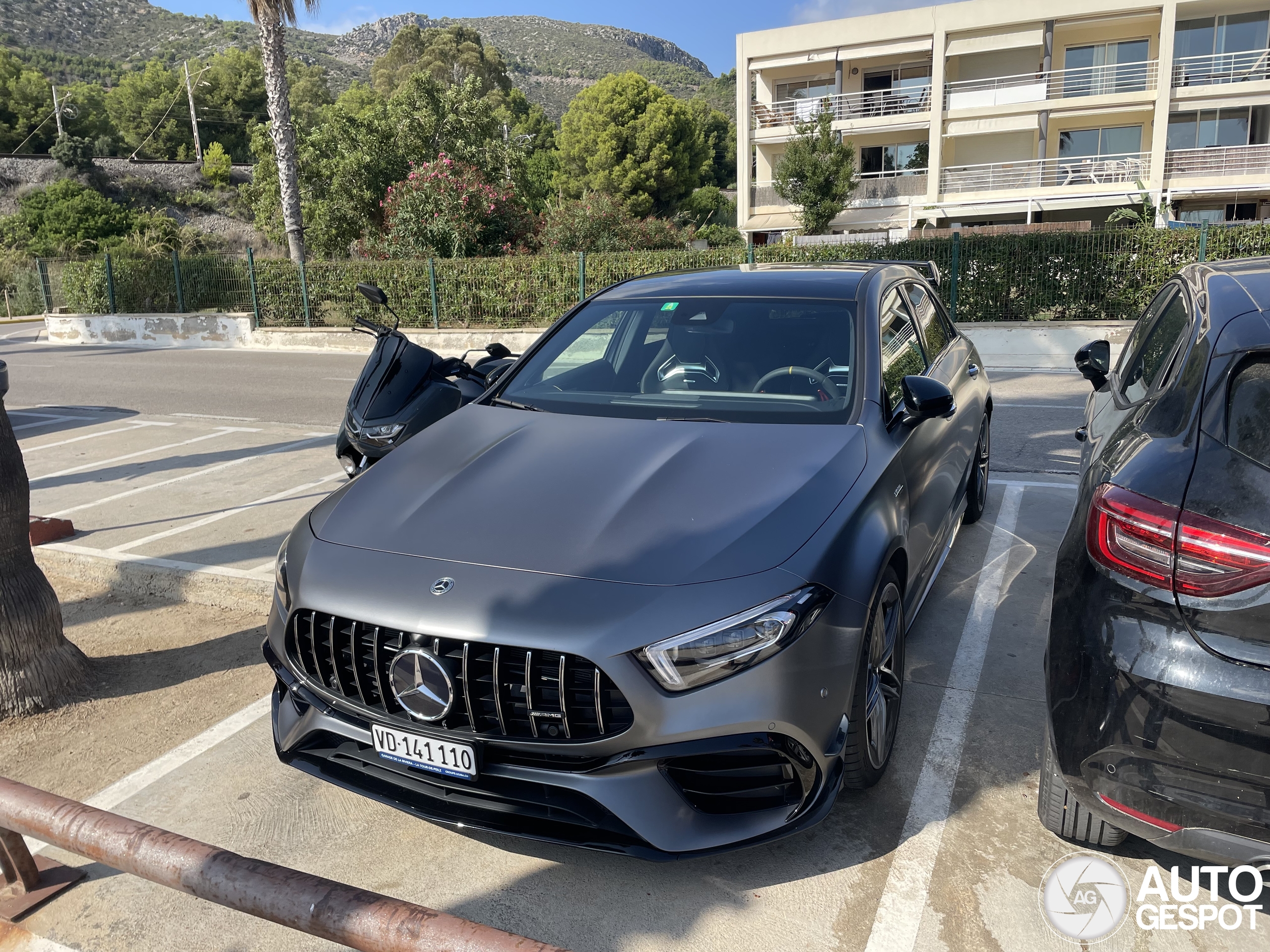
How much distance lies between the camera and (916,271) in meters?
5.27

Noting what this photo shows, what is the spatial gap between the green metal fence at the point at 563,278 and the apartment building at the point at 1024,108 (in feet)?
63.2

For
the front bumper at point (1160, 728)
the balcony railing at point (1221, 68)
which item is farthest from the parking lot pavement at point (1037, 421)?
the balcony railing at point (1221, 68)

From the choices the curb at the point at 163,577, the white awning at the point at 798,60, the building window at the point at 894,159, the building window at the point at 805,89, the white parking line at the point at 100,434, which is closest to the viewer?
the curb at the point at 163,577

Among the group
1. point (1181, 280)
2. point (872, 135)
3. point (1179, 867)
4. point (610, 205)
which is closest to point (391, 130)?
point (610, 205)

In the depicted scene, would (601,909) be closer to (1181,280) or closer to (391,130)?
(1181,280)

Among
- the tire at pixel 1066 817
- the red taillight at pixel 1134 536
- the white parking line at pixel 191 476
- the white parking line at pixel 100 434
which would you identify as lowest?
the white parking line at pixel 100 434

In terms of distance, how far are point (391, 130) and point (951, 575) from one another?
24118mm

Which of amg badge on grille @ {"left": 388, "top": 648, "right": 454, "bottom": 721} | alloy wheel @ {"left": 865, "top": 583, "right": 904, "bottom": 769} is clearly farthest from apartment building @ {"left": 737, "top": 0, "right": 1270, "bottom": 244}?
amg badge on grille @ {"left": 388, "top": 648, "right": 454, "bottom": 721}

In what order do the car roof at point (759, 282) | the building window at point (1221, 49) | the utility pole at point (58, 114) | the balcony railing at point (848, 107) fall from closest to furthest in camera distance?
the car roof at point (759, 282) → the building window at point (1221, 49) → the balcony railing at point (848, 107) → the utility pole at point (58, 114)

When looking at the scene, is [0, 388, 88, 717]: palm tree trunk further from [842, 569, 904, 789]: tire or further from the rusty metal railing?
[842, 569, 904, 789]: tire

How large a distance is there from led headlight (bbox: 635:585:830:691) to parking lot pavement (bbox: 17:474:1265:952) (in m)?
0.72

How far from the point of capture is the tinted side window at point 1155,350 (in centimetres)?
334

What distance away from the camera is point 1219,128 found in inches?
1363

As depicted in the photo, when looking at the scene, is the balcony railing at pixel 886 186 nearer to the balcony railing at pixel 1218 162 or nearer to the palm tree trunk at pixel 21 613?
the balcony railing at pixel 1218 162
